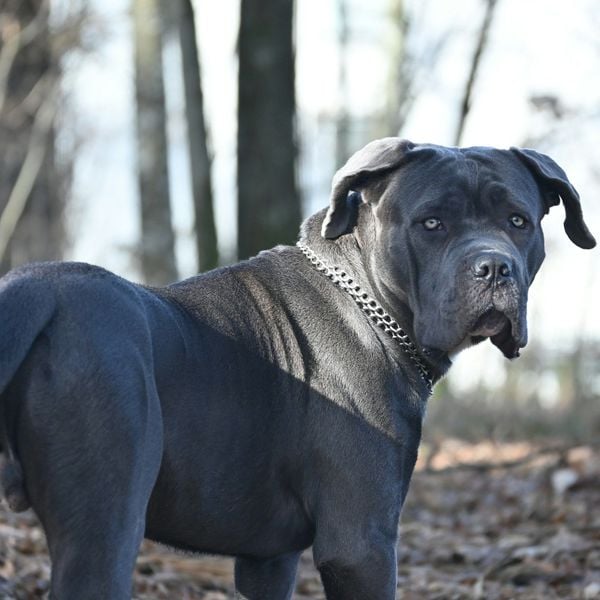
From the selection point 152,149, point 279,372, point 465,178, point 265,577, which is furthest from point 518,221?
point 152,149

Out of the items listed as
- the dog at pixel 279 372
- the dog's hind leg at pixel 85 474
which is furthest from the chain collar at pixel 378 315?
the dog's hind leg at pixel 85 474

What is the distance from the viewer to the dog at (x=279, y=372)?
130 inches

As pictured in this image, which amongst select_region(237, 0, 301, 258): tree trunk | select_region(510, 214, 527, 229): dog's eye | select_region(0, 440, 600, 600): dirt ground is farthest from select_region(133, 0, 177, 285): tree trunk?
select_region(510, 214, 527, 229): dog's eye

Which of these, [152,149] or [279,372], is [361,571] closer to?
[279,372]

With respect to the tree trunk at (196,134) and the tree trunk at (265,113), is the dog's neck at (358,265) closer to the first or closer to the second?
the tree trunk at (265,113)

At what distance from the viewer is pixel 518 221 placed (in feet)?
14.0

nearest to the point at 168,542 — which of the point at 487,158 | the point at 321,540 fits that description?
the point at 321,540

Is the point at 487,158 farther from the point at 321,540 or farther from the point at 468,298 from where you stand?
the point at 321,540

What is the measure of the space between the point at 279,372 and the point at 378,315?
452mm

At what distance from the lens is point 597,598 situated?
18.5 feet

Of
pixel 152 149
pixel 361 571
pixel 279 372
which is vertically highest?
pixel 152 149

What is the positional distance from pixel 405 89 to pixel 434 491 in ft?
35.4

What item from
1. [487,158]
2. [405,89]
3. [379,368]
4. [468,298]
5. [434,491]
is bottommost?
[434,491]

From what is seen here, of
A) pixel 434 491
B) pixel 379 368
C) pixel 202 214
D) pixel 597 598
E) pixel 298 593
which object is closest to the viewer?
pixel 379 368
